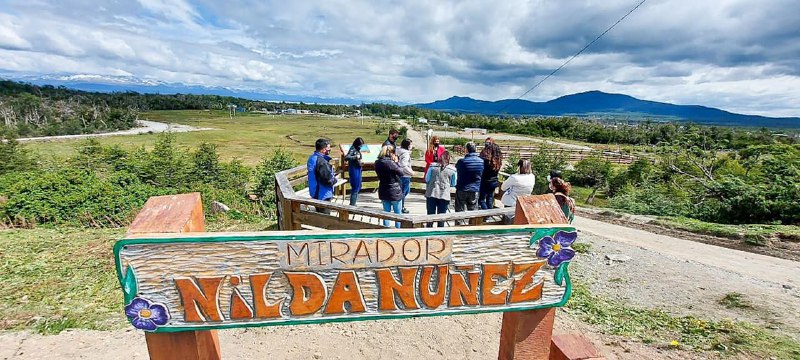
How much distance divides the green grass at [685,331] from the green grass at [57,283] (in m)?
5.83

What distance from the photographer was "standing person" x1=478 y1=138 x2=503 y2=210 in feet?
21.4

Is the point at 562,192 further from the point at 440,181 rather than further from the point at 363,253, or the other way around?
the point at 363,253

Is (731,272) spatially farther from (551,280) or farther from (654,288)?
(551,280)

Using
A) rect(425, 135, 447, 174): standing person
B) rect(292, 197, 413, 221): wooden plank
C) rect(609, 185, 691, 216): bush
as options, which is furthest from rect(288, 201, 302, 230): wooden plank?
rect(609, 185, 691, 216): bush

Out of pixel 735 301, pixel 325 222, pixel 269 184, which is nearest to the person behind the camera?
pixel 325 222

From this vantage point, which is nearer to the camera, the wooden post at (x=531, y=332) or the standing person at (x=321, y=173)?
the wooden post at (x=531, y=332)

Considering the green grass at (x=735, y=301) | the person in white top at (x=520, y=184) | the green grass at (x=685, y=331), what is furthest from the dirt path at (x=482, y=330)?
the person in white top at (x=520, y=184)

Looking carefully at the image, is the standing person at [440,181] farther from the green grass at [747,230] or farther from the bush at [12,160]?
the bush at [12,160]

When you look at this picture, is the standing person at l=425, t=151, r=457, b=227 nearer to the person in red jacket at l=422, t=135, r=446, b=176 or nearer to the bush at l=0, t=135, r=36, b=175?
the person in red jacket at l=422, t=135, r=446, b=176

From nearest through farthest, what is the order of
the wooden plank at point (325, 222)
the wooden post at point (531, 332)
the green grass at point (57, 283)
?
the wooden post at point (531, 332)
the green grass at point (57, 283)
the wooden plank at point (325, 222)

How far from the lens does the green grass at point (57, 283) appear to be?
459 cm

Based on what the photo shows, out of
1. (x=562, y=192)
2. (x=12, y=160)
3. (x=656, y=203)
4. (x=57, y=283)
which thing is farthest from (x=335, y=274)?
(x=12, y=160)

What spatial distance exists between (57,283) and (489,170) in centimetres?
664

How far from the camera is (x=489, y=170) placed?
265 inches
